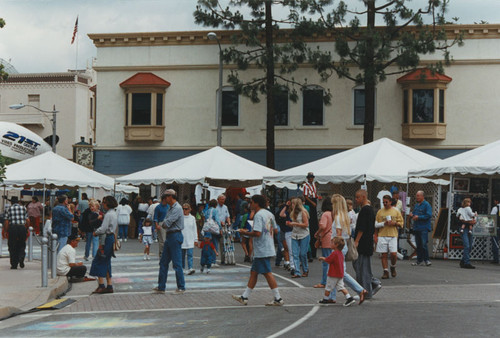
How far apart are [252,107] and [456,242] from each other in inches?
769

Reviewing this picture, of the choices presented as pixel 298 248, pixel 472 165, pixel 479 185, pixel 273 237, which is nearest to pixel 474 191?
pixel 479 185

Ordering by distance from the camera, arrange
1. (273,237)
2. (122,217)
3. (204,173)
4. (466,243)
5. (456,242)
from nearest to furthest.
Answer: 1. (273,237)
2. (466,243)
3. (456,242)
4. (122,217)
5. (204,173)

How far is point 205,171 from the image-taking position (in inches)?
1170

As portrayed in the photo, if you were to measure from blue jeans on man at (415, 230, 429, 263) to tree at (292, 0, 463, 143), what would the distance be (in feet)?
53.5

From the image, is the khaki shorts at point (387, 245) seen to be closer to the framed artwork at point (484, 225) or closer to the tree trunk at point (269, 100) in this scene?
the framed artwork at point (484, 225)

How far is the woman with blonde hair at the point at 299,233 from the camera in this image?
17094 millimetres

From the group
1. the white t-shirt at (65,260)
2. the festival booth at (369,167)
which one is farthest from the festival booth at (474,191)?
the white t-shirt at (65,260)

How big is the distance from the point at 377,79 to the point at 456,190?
14.6 meters

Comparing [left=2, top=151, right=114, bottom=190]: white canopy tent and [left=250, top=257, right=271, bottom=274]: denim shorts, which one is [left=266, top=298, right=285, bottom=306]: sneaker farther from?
[left=2, top=151, right=114, bottom=190]: white canopy tent

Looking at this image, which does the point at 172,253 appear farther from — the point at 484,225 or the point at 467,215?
the point at 484,225

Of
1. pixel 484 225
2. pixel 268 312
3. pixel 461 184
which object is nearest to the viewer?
pixel 268 312

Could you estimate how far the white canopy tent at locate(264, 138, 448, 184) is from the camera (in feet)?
83.0

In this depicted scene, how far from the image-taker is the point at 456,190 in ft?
77.6

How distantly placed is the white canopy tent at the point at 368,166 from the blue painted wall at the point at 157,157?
12.2m
